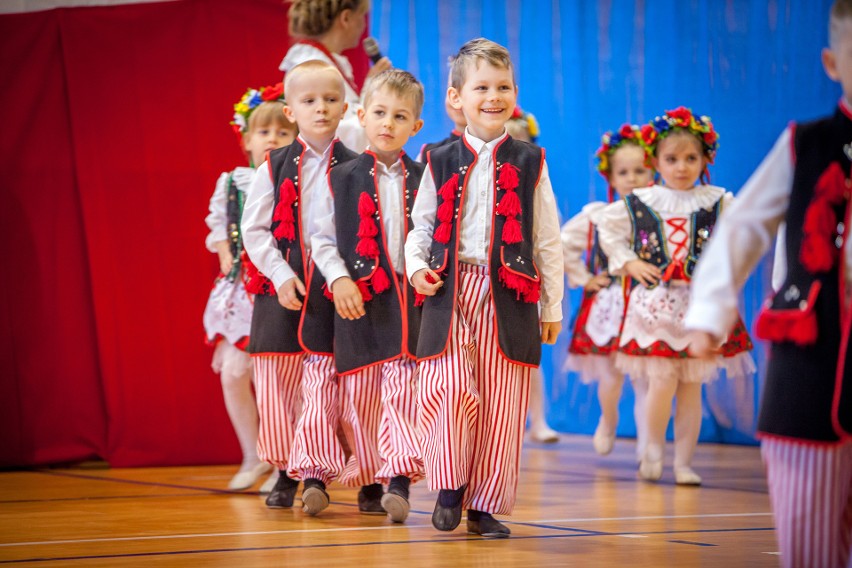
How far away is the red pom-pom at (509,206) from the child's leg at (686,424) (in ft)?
6.80

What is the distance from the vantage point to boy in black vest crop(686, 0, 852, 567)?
2.08m

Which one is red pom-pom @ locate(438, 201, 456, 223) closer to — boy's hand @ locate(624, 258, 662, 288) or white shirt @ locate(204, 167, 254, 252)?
white shirt @ locate(204, 167, 254, 252)

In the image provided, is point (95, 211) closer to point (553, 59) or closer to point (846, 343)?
point (553, 59)

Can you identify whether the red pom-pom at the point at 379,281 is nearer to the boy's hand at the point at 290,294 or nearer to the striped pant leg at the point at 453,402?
the boy's hand at the point at 290,294

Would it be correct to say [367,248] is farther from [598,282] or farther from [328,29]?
[598,282]

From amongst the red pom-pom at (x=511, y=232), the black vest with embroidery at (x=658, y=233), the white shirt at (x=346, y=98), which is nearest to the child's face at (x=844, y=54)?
the red pom-pom at (x=511, y=232)

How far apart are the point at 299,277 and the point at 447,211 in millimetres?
756

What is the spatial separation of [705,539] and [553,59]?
4.16 m

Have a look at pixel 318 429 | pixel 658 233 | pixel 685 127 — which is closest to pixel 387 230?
pixel 318 429

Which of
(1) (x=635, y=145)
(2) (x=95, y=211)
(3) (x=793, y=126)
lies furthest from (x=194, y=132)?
(3) (x=793, y=126)

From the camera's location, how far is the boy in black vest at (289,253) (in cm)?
374

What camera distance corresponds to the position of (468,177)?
10.7 ft

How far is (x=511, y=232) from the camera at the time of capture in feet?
10.4

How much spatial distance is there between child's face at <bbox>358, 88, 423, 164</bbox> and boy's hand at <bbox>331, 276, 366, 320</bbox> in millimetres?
455
